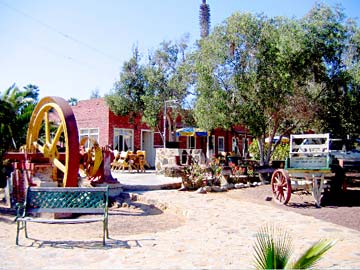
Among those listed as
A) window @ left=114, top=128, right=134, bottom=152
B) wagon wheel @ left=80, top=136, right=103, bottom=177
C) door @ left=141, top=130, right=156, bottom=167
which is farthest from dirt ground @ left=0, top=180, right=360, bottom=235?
door @ left=141, top=130, right=156, bottom=167

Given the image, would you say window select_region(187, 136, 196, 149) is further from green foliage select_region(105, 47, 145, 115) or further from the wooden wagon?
the wooden wagon

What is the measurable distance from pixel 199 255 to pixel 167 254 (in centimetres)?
38

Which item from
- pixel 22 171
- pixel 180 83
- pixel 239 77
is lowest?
pixel 22 171

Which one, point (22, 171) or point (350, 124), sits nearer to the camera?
point (22, 171)

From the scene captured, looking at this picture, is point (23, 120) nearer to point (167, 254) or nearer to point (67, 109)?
point (67, 109)

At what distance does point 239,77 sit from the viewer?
1293 centimetres

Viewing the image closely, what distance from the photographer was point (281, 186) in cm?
884

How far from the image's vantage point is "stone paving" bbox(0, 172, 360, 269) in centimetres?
404

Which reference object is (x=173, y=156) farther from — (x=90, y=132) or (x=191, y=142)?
(x=191, y=142)

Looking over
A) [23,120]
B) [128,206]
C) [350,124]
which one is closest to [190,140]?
[350,124]

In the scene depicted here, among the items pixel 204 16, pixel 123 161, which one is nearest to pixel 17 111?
pixel 123 161

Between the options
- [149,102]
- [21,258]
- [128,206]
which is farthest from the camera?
[149,102]

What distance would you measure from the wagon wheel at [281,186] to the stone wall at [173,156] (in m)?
6.04

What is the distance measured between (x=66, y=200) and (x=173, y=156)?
9938 mm
